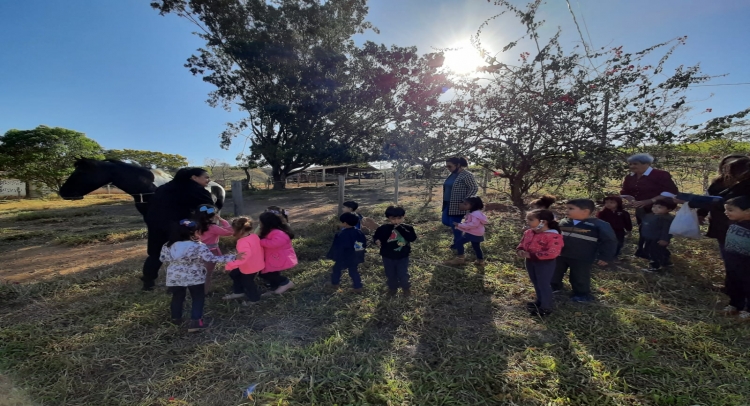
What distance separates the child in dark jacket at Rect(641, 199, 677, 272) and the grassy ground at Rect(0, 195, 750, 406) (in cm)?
23

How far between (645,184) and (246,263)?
16.4 ft

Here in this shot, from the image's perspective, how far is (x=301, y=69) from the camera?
17.1 metres

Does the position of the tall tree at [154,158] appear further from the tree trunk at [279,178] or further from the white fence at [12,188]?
the tree trunk at [279,178]

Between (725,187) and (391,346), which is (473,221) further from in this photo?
(725,187)

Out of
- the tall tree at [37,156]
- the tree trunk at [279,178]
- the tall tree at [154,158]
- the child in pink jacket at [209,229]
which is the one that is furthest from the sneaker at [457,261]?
the tall tree at [154,158]

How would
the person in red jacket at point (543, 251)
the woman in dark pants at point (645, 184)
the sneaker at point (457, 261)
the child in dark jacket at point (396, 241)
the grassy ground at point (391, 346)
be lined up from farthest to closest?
the sneaker at point (457, 261)
the woman in dark pants at point (645, 184)
the child in dark jacket at point (396, 241)
the person in red jacket at point (543, 251)
the grassy ground at point (391, 346)

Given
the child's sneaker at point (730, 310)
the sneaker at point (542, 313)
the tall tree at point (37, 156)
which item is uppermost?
the tall tree at point (37, 156)

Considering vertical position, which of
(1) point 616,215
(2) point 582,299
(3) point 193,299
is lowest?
(2) point 582,299

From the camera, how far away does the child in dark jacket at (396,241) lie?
343 centimetres

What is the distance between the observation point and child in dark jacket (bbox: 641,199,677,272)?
3926mm

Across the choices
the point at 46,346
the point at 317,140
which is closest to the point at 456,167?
the point at 46,346

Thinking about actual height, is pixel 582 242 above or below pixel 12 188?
above

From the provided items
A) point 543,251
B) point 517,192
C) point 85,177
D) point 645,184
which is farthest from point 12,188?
point 645,184

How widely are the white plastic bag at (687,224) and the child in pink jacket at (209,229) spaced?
5020mm
